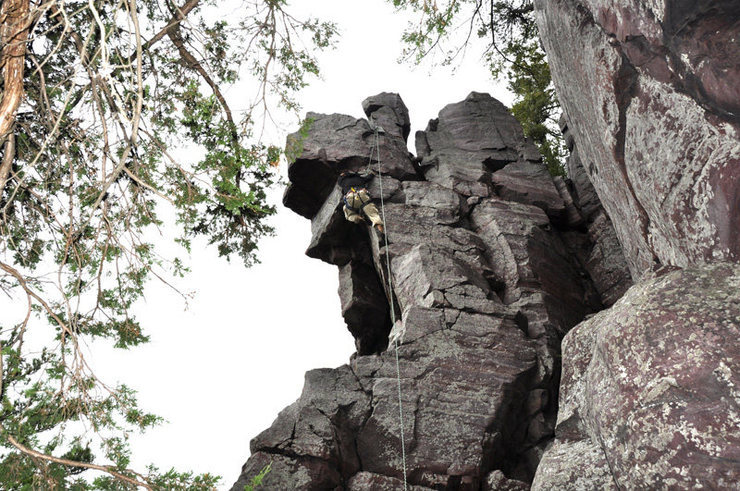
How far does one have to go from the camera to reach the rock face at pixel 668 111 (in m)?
6.16

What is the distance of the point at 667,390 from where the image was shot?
523 cm

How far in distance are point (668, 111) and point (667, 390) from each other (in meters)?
3.12

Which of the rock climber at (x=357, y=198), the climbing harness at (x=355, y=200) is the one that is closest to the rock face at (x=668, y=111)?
the rock climber at (x=357, y=198)

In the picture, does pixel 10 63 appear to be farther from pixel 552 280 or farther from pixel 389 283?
pixel 552 280

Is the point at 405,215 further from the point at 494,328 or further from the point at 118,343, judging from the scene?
the point at 118,343

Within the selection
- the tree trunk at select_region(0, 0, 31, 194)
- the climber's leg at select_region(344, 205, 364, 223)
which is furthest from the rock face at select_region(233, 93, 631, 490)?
the tree trunk at select_region(0, 0, 31, 194)

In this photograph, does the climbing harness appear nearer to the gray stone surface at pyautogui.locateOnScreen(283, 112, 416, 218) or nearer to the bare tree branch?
the gray stone surface at pyautogui.locateOnScreen(283, 112, 416, 218)

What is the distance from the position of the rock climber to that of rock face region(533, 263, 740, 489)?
320 inches

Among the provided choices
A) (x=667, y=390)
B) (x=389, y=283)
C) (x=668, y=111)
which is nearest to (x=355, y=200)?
(x=389, y=283)

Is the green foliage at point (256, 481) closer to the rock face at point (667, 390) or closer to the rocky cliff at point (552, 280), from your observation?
the rocky cliff at point (552, 280)

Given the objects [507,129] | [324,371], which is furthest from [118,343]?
[507,129]

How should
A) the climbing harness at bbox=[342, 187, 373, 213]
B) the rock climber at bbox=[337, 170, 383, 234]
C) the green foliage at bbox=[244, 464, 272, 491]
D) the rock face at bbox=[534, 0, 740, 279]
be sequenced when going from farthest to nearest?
the climbing harness at bbox=[342, 187, 373, 213] → the rock climber at bbox=[337, 170, 383, 234] → the green foliage at bbox=[244, 464, 272, 491] → the rock face at bbox=[534, 0, 740, 279]

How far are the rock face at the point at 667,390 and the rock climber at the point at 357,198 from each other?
812cm

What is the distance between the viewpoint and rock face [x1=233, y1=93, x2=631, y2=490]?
9789mm
